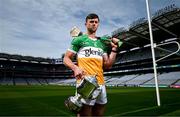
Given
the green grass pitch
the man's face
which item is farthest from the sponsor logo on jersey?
the green grass pitch

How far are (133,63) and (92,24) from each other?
76100 millimetres

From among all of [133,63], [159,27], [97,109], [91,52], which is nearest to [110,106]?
[97,109]

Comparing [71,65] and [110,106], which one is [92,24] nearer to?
[71,65]

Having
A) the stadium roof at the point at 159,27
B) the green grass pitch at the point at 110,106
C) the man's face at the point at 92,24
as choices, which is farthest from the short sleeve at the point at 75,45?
the stadium roof at the point at 159,27

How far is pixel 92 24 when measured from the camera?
3879 mm

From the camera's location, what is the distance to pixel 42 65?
11738 cm

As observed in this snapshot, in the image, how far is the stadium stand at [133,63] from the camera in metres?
45.8

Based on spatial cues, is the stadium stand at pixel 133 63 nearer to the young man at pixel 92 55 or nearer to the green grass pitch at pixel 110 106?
the green grass pitch at pixel 110 106

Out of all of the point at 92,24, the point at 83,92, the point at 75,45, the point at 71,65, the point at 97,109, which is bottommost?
the point at 97,109

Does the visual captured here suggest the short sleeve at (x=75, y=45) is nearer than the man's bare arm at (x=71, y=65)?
No

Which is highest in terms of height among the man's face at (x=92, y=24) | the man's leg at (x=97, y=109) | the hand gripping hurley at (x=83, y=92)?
the man's face at (x=92, y=24)

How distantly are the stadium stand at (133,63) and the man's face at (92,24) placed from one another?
9.87 m

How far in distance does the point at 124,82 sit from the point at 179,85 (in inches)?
922

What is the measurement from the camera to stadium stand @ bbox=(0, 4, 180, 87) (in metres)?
45.8
